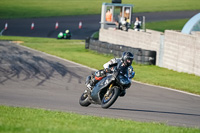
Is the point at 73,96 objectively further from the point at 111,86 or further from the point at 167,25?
the point at 167,25

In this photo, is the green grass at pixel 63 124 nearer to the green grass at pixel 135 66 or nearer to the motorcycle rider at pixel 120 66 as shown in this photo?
the motorcycle rider at pixel 120 66

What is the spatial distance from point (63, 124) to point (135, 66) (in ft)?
49.3

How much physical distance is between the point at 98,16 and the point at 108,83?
44310 mm

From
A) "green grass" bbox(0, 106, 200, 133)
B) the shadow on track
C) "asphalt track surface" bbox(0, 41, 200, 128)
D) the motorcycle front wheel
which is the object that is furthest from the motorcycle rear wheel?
the shadow on track

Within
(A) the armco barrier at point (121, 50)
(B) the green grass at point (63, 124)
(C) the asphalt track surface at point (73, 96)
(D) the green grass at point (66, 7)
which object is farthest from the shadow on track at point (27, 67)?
(D) the green grass at point (66, 7)

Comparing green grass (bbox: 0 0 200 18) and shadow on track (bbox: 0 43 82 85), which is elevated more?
green grass (bbox: 0 0 200 18)

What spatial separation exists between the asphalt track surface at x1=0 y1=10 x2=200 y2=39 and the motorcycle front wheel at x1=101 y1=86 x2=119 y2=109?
3018cm

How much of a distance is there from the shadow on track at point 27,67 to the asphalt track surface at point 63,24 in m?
15.8

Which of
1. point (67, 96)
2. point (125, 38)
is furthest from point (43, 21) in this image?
point (67, 96)

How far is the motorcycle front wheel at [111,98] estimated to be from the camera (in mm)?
10492

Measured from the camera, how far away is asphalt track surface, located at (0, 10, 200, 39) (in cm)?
4256

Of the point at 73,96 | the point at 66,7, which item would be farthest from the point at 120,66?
the point at 66,7

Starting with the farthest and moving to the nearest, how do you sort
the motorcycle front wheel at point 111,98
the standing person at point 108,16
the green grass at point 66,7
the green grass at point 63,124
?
the green grass at point 66,7 < the standing person at point 108,16 < the motorcycle front wheel at point 111,98 < the green grass at point 63,124

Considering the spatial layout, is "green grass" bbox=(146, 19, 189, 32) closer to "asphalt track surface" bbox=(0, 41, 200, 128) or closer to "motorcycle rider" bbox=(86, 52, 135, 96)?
"asphalt track surface" bbox=(0, 41, 200, 128)
